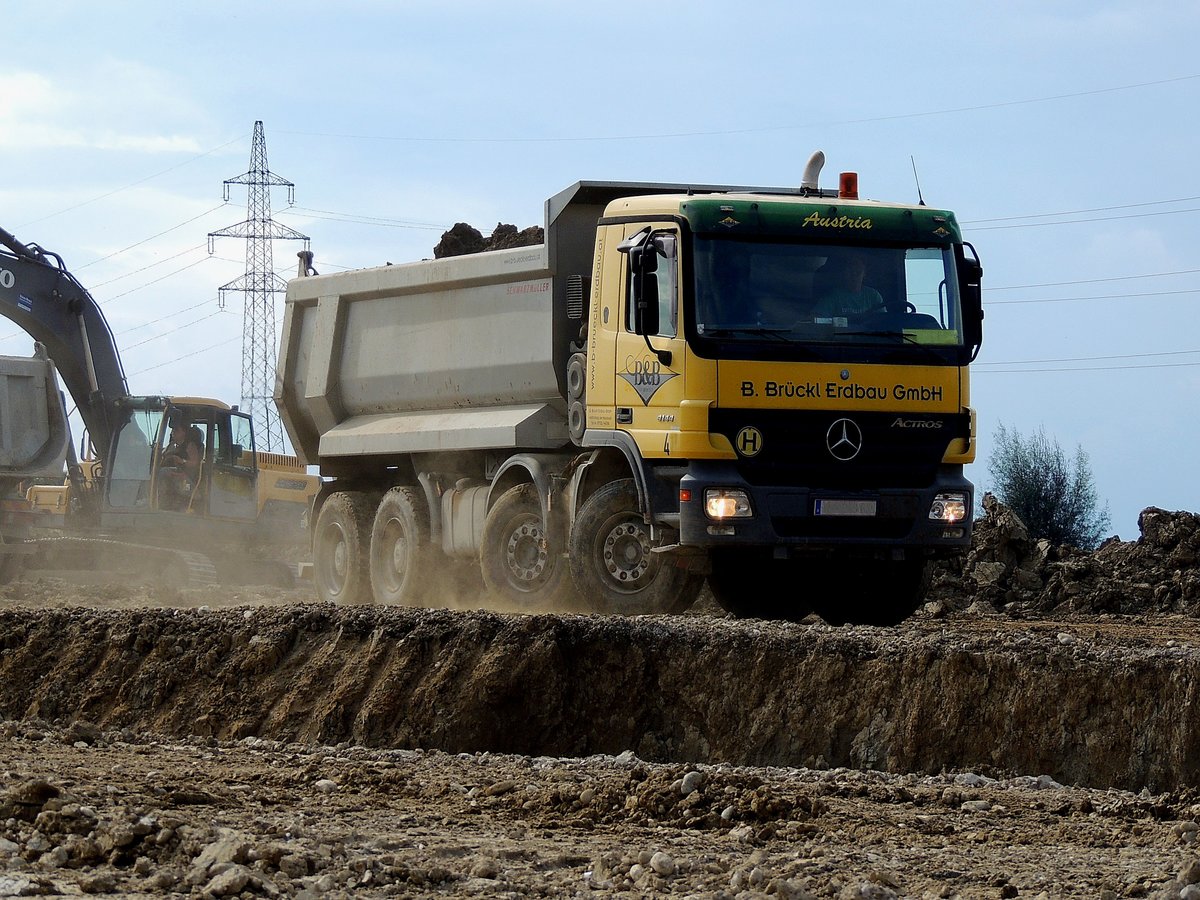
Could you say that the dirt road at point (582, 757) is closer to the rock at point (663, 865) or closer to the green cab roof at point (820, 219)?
the rock at point (663, 865)

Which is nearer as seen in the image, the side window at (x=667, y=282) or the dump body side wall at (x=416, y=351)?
the side window at (x=667, y=282)

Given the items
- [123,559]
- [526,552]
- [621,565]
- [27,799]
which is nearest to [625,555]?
[621,565]

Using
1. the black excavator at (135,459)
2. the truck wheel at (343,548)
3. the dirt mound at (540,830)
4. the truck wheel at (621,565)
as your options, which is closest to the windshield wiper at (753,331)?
the truck wheel at (621,565)

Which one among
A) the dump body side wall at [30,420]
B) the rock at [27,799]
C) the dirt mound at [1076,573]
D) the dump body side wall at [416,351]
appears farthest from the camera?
the dump body side wall at [30,420]

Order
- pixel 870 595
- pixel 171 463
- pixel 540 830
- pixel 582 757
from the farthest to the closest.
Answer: pixel 171 463
pixel 870 595
pixel 582 757
pixel 540 830

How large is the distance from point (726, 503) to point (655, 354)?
118 centimetres

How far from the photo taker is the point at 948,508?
1217 centimetres

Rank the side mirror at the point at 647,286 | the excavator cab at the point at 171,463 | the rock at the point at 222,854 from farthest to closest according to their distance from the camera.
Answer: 1. the excavator cab at the point at 171,463
2. the side mirror at the point at 647,286
3. the rock at the point at 222,854

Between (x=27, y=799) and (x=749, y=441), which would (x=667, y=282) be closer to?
(x=749, y=441)

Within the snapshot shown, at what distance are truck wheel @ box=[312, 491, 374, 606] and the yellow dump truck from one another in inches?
83.0

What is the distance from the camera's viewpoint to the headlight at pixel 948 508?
1212 cm

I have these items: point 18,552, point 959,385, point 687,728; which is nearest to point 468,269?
point 959,385

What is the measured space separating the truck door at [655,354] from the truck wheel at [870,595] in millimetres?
2086

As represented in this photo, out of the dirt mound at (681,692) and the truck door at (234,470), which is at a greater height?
the truck door at (234,470)
